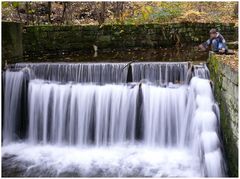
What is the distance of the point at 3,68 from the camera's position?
9680 millimetres

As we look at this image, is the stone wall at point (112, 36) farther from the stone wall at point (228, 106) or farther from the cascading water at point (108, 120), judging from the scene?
the stone wall at point (228, 106)

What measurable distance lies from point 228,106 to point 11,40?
6.86 meters

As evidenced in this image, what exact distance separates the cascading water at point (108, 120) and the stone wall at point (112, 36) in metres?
3.14

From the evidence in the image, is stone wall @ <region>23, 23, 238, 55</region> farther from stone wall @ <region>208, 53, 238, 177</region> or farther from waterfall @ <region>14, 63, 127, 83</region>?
stone wall @ <region>208, 53, 238, 177</region>

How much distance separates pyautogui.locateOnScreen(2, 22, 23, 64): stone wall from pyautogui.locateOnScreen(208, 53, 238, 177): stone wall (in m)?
5.86

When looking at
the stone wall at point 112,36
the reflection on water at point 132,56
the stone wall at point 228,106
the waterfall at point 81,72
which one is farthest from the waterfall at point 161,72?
the stone wall at point 112,36

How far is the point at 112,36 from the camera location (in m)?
13.3

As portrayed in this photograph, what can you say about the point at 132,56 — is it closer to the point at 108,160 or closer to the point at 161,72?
the point at 161,72

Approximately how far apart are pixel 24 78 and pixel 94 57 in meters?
2.97

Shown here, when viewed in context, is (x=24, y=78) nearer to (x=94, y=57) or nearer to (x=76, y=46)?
(x=94, y=57)

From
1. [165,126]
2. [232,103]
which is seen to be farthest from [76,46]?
[232,103]

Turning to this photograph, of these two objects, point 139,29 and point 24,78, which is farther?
point 139,29

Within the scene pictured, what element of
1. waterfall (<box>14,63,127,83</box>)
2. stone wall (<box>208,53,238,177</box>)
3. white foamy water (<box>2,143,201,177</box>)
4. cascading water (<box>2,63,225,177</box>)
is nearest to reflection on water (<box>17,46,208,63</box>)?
waterfall (<box>14,63,127,83</box>)

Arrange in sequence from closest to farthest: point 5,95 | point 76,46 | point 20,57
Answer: point 5,95 → point 20,57 → point 76,46
